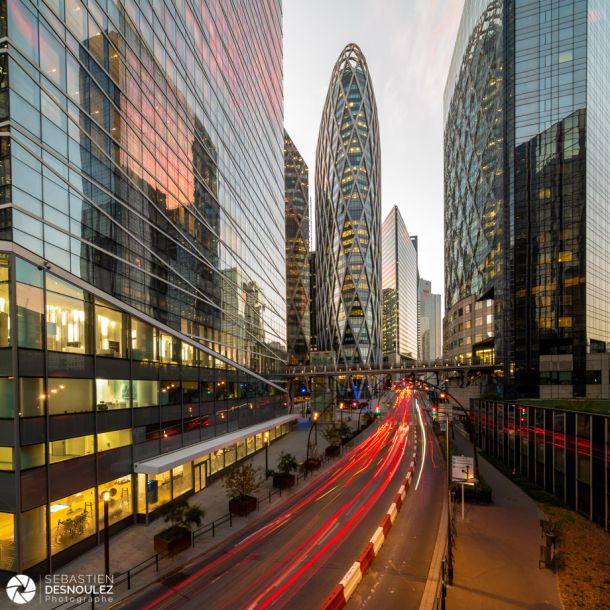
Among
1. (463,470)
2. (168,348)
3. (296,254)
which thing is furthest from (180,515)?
(296,254)

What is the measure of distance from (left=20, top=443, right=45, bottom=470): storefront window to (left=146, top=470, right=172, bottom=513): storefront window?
7596 millimetres

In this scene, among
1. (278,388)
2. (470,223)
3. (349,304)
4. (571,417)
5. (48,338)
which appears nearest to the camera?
(48,338)

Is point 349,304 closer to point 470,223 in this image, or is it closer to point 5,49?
point 470,223

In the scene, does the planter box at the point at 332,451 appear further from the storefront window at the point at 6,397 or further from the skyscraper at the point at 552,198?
the skyscraper at the point at 552,198

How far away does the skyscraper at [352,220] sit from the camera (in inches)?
6019

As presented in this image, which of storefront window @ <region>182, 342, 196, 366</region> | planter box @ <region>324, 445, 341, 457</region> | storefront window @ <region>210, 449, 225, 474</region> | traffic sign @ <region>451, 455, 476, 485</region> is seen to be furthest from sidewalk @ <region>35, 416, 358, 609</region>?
traffic sign @ <region>451, 455, 476, 485</region>

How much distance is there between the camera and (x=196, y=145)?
114ft

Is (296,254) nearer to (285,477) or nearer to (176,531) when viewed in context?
(285,477)

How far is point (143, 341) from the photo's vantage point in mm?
23859

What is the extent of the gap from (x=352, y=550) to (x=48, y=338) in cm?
1718

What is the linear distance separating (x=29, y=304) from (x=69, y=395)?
15.3ft

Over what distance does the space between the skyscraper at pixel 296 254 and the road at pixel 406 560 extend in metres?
121

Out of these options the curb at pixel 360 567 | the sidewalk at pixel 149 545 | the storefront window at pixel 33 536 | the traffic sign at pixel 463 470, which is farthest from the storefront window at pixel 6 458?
the traffic sign at pixel 463 470

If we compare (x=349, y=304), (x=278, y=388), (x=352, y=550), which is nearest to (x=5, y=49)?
(x=352, y=550)
